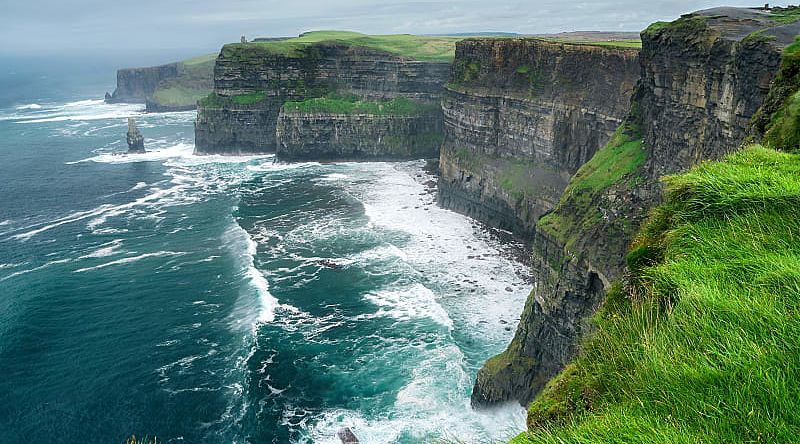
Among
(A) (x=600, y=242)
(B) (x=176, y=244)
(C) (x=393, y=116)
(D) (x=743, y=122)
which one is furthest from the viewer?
(C) (x=393, y=116)

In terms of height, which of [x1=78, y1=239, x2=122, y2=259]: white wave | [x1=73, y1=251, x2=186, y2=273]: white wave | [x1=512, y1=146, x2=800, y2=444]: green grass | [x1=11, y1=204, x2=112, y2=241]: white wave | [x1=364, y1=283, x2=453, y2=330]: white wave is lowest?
[x1=364, y1=283, x2=453, y2=330]: white wave

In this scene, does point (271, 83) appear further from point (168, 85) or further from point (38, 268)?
point (168, 85)

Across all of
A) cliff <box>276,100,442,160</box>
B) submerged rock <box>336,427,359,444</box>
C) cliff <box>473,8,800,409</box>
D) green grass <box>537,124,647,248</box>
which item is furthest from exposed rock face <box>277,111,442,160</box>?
submerged rock <box>336,427,359,444</box>

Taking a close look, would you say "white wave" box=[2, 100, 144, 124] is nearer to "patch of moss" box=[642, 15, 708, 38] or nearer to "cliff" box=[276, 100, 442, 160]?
"cliff" box=[276, 100, 442, 160]

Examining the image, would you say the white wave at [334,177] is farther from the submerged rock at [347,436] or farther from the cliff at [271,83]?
the submerged rock at [347,436]

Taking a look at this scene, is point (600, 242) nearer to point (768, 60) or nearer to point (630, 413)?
point (768, 60)

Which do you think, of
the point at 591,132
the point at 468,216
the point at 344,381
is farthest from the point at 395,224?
the point at 344,381
